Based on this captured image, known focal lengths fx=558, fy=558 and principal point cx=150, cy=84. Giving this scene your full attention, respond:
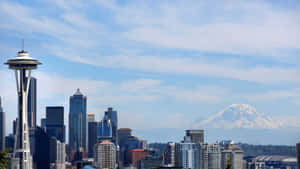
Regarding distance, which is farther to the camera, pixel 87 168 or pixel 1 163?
pixel 87 168

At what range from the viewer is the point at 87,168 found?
5113 inches

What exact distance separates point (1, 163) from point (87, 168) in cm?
5924

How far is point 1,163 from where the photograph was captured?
235ft
